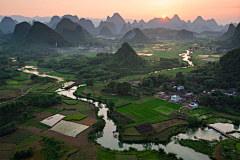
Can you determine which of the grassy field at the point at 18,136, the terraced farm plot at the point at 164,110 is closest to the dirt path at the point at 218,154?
the terraced farm plot at the point at 164,110

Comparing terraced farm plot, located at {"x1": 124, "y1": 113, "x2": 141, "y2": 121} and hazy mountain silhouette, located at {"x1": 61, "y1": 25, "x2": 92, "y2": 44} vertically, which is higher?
hazy mountain silhouette, located at {"x1": 61, "y1": 25, "x2": 92, "y2": 44}

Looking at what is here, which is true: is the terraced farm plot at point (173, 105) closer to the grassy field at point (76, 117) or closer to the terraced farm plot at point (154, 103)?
the terraced farm plot at point (154, 103)

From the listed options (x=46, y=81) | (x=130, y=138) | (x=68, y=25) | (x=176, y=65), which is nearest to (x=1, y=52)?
(x=46, y=81)

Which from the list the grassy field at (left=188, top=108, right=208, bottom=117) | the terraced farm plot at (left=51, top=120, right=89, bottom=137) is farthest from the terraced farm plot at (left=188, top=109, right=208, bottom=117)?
the terraced farm plot at (left=51, top=120, right=89, bottom=137)

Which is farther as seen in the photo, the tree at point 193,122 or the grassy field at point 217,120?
the grassy field at point 217,120

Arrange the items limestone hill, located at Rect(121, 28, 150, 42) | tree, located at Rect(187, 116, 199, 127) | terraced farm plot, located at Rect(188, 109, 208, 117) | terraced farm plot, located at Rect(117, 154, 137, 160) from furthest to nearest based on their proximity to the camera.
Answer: limestone hill, located at Rect(121, 28, 150, 42) → terraced farm plot, located at Rect(188, 109, 208, 117) → tree, located at Rect(187, 116, 199, 127) → terraced farm plot, located at Rect(117, 154, 137, 160)

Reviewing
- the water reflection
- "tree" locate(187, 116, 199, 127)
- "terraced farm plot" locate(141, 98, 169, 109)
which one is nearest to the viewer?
the water reflection

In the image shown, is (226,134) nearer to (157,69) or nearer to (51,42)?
(157,69)

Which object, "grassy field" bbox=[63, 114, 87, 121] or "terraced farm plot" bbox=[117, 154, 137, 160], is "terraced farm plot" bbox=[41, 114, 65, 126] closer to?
"grassy field" bbox=[63, 114, 87, 121]
